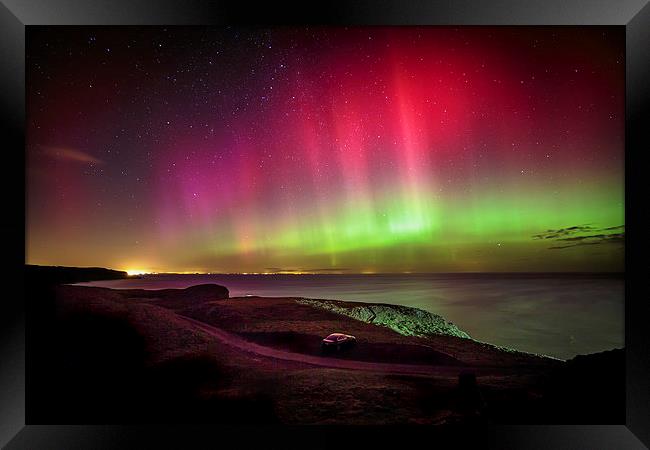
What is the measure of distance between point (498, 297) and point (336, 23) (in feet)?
9.69

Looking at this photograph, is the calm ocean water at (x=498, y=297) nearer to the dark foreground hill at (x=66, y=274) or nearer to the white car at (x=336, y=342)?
the dark foreground hill at (x=66, y=274)

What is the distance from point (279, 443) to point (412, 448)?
1112 mm

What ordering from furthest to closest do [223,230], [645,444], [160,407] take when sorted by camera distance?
1. [223,230]
2. [160,407]
3. [645,444]

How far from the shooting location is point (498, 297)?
3469 mm

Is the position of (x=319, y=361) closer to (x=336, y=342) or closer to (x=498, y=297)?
(x=336, y=342)

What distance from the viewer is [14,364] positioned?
301 centimetres

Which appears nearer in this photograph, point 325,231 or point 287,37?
point 287,37

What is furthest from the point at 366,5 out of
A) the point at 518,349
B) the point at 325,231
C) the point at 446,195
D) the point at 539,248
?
the point at 518,349

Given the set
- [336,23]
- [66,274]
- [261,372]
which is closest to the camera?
[336,23]

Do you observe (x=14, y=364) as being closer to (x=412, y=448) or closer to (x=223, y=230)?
(x=223, y=230)

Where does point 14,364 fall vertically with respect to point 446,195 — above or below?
below

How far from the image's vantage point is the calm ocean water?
10.3 ft

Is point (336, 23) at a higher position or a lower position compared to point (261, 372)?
higher

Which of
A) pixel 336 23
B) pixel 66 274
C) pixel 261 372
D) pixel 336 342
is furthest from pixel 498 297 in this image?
pixel 66 274
